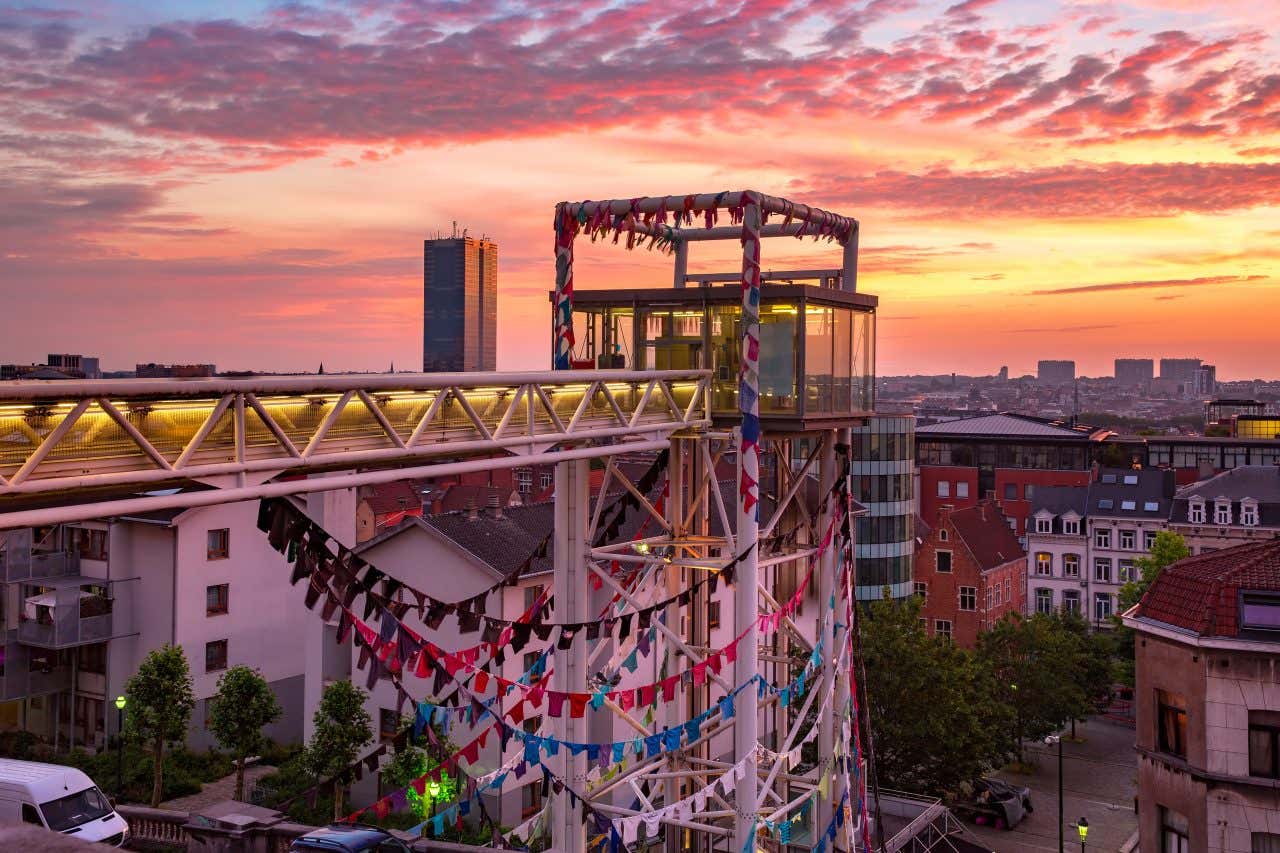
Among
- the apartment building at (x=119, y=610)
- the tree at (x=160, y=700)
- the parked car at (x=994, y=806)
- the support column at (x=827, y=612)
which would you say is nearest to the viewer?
the support column at (x=827, y=612)

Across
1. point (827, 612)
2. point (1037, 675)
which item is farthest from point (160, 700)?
point (1037, 675)

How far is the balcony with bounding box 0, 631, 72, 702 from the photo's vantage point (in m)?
41.3

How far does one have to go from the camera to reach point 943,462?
11269cm

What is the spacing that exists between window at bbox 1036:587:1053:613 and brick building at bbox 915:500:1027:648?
663cm

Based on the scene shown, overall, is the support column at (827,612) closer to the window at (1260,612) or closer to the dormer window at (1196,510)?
the window at (1260,612)

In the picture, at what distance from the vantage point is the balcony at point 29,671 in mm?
41344

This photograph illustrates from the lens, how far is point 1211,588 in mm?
25828

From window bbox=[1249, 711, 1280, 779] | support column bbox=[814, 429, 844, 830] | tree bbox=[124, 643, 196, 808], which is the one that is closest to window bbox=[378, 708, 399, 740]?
tree bbox=[124, 643, 196, 808]

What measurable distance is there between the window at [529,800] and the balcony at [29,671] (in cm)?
1939

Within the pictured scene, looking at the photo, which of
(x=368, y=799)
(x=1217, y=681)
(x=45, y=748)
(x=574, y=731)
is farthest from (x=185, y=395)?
(x=45, y=748)

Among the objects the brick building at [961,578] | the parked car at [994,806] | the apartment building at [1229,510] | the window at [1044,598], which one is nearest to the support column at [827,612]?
the parked car at [994,806]

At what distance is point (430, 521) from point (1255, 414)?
11840cm

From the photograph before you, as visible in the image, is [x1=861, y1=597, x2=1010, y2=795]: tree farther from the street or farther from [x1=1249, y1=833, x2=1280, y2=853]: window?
[x1=1249, y1=833, x2=1280, y2=853]: window

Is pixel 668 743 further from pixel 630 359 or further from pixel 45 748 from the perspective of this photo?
pixel 45 748
